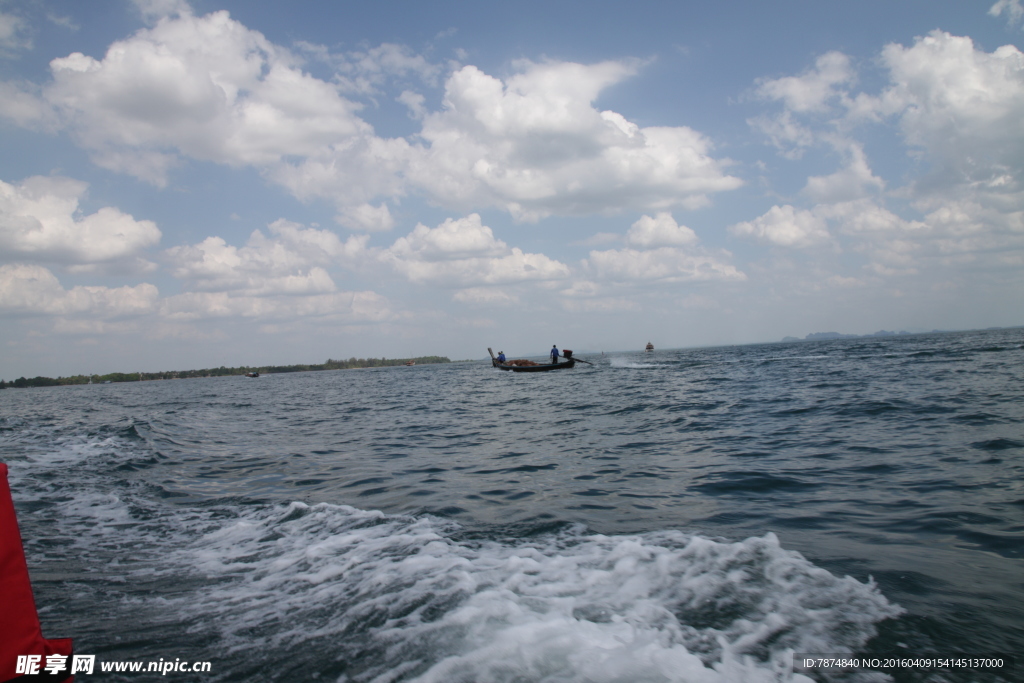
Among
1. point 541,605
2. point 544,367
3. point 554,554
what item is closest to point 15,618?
point 541,605

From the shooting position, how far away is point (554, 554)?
18.1 feet

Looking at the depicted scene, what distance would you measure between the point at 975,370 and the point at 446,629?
96.8 ft

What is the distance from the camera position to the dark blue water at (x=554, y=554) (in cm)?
369

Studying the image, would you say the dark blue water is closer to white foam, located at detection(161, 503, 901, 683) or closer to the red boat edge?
white foam, located at detection(161, 503, 901, 683)

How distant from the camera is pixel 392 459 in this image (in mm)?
11914

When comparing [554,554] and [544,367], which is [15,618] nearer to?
[554,554]

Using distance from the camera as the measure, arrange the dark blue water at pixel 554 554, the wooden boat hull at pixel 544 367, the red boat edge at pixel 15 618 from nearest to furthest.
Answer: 1. the red boat edge at pixel 15 618
2. the dark blue water at pixel 554 554
3. the wooden boat hull at pixel 544 367

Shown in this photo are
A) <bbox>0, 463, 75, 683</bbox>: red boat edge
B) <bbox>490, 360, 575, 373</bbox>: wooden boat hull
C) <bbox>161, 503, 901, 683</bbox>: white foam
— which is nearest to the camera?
<bbox>0, 463, 75, 683</bbox>: red boat edge

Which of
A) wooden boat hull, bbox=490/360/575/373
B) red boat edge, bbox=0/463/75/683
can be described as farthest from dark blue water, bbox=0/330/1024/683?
wooden boat hull, bbox=490/360/575/373

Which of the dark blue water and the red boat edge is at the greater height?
the red boat edge

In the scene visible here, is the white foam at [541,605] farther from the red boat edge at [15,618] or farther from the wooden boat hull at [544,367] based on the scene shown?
the wooden boat hull at [544,367]

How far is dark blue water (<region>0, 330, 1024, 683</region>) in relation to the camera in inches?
145

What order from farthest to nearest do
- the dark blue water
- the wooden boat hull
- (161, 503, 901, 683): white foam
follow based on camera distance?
the wooden boat hull < the dark blue water < (161, 503, 901, 683): white foam

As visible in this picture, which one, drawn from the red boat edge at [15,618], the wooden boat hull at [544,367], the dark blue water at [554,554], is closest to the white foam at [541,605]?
the dark blue water at [554,554]
